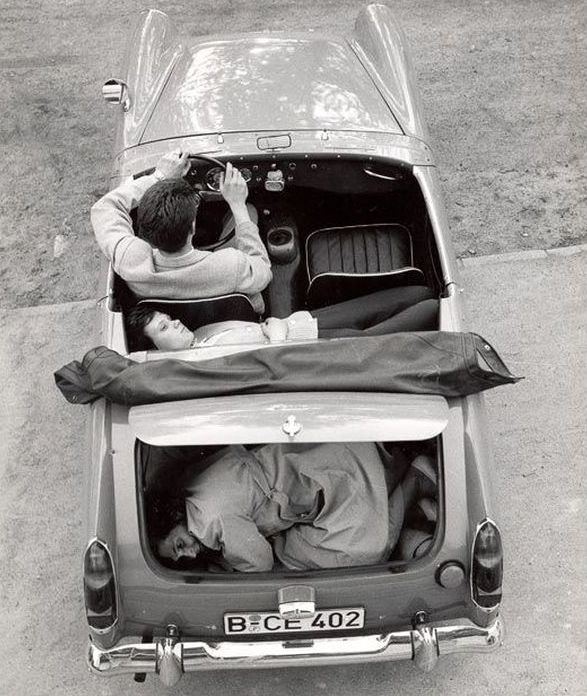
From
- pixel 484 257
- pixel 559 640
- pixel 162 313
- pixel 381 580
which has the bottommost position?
pixel 559 640

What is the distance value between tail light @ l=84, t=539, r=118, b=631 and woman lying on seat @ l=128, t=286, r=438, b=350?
0.91 metres

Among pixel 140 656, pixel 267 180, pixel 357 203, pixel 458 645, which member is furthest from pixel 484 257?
pixel 140 656

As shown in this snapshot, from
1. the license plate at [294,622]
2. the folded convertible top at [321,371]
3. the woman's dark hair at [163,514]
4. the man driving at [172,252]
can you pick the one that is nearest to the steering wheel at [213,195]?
the man driving at [172,252]

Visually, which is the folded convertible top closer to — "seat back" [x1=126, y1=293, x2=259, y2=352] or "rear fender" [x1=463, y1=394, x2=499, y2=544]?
"rear fender" [x1=463, y1=394, x2=499, y2=544]

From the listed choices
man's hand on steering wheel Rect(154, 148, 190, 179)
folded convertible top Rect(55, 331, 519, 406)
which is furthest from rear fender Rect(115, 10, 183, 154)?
folded convertible top Rect(55, 331, 519, 406)

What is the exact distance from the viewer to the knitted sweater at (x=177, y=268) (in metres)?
3.77

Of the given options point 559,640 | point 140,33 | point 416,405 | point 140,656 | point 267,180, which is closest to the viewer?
point 416,405

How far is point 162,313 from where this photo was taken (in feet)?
12.5

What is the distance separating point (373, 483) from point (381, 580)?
363mm

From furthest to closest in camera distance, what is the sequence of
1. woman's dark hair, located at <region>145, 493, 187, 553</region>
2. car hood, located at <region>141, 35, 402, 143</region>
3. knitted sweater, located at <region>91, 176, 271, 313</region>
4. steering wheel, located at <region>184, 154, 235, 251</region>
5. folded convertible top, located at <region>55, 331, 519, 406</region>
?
1. car hood, located at <region>141, 35, 402, 143</region>
2. steering wheel, located at <region>184, 154, 235, 251</region>
3. knitted sweater, located at <region>91, 176, 271, 313</region>
4. woman's dark hair, located at <region>145, 493, 187, 553</region>
5. folded convertible top, located at <region>55, 331, 519, 406</region>

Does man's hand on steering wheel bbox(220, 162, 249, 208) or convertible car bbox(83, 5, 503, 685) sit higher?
man's hand on steering wheel bbox(220, 162, 249, 208)

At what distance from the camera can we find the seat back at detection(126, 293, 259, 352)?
3811mm

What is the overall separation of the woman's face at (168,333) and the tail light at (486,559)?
1392mm

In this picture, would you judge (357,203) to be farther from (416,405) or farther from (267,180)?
(416,405)
